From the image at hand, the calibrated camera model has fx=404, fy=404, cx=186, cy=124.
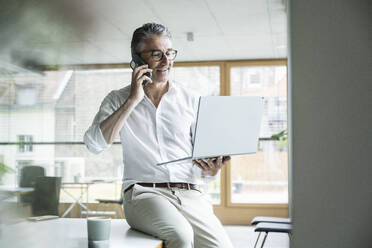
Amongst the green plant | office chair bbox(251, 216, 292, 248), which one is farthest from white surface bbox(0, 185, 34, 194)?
the green plant

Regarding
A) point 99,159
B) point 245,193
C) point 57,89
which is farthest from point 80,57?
point 245,193

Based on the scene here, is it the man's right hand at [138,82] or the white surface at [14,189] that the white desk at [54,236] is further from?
the man's right hand at [138,82]

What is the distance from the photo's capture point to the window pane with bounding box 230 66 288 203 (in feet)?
14.9

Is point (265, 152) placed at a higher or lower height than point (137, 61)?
lower

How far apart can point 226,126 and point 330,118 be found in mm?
441

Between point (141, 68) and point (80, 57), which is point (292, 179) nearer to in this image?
point (80, 57)

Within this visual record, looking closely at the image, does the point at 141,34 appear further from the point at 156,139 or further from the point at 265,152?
the point at 265,152

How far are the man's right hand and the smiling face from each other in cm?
8

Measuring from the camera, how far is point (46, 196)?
63 centimetres

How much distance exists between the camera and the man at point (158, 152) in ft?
3.83

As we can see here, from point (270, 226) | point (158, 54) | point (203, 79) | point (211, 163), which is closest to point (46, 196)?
point (211, 163)

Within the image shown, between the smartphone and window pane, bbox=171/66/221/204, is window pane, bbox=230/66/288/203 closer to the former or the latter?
window pane, bbox=171/66/221/204

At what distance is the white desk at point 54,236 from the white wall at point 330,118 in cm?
42

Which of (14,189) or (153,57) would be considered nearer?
(14,189)
